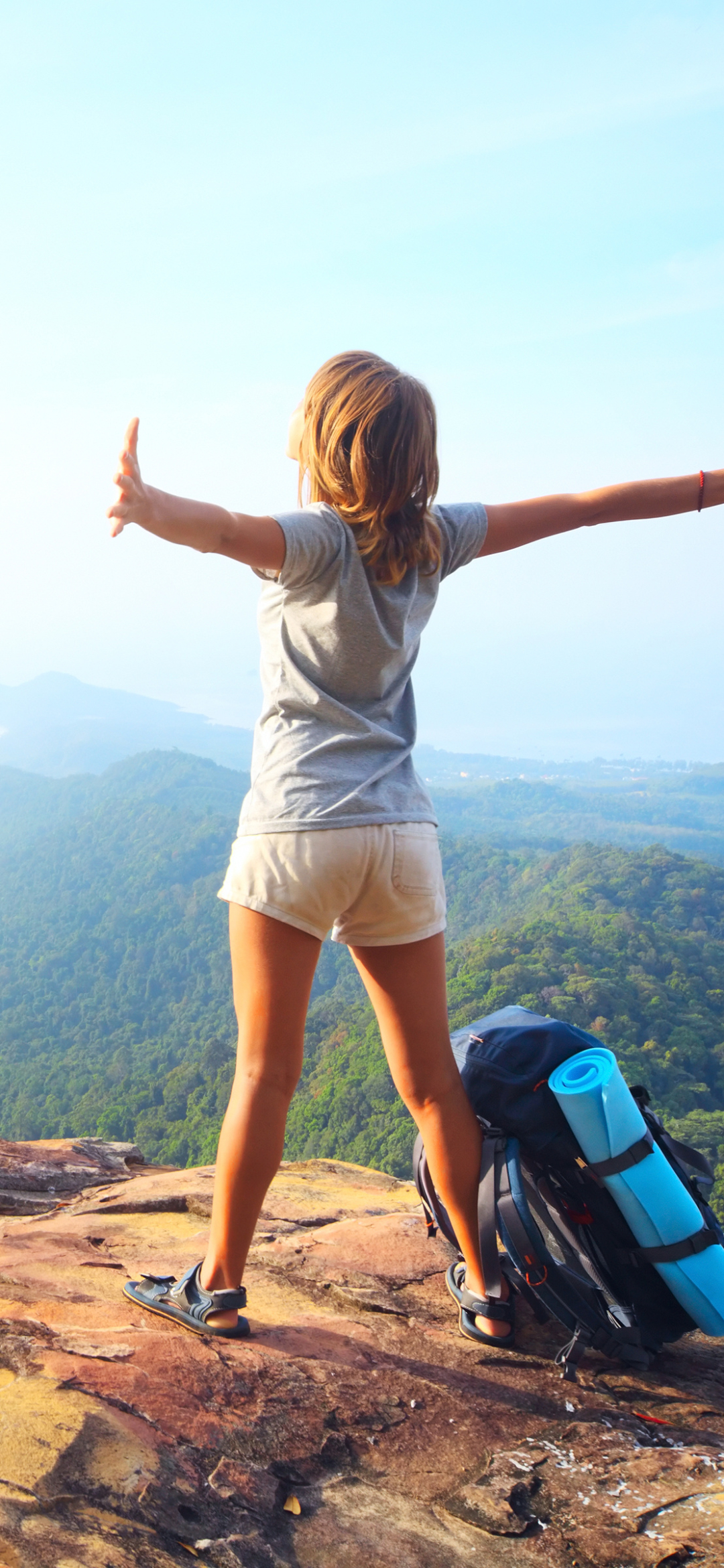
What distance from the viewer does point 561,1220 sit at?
266cm

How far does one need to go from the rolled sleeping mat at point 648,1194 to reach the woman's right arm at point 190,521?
1556 mm

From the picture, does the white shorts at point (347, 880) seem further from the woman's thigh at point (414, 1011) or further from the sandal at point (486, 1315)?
the sandal at point (486, 1315)

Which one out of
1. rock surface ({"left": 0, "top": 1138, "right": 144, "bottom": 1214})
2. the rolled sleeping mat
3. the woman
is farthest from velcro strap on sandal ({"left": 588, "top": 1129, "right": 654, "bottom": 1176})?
rock surface ({"left": 0, "top": 1138, "right": 144, "bottom": 1214})

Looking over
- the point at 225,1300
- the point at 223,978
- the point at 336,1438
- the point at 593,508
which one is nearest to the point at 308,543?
the point at 593,508

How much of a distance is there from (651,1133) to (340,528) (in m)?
1.78

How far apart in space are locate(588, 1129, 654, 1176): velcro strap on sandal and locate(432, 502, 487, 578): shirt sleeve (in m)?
1.53

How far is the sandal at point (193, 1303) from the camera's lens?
2.50 metres

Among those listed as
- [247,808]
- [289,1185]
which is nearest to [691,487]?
[247,808]

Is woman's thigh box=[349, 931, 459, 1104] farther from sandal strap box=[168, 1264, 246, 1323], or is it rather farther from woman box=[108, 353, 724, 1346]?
sandal strap box=[168, 1264, 246, 1323]

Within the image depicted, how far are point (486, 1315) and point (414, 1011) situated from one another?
0.90 metres

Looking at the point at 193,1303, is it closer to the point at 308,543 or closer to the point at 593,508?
the point at 308,543

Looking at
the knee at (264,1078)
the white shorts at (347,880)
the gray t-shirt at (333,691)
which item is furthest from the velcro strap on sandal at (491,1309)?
the gray t-shirt at (333,691)

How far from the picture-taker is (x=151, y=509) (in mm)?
1919

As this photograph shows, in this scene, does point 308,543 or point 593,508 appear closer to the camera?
point 308,543
